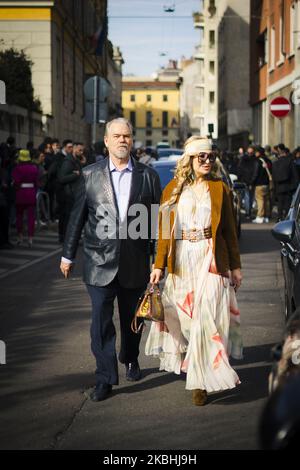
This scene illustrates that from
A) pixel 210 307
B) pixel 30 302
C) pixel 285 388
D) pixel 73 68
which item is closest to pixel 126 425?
pixel 210 307

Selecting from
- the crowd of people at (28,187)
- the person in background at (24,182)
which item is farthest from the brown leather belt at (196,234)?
the person in background at (24,182)

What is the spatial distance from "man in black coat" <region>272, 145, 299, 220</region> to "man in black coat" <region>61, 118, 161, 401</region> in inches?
554

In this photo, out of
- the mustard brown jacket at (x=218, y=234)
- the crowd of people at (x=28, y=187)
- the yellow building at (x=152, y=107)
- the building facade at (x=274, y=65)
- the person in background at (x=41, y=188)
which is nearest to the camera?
the mustard brown jacket at (x=218, y=234)

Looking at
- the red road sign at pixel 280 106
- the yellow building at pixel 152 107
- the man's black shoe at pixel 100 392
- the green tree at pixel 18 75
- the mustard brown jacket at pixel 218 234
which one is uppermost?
the yellow building at pixel 152 107

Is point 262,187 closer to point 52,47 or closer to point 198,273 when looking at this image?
point 52,47

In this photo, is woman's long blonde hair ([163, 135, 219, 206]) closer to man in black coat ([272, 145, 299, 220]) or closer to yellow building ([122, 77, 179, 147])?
man in black coat ([272, 145, 299, 220])

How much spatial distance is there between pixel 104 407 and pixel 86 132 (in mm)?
45892

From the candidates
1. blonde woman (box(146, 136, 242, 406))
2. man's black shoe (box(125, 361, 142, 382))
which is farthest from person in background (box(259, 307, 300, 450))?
man's black shoe (box(125, 361, 142, 382))

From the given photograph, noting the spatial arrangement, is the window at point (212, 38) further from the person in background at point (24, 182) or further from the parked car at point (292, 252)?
A: the parked car at point (292, 252)

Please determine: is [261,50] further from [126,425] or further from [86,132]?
[126,425]

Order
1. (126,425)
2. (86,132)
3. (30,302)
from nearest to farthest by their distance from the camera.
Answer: (126,425), (30,302), (86,132)

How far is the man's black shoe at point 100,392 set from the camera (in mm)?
6145

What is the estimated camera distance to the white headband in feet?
20.1

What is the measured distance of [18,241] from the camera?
17.4 meters
